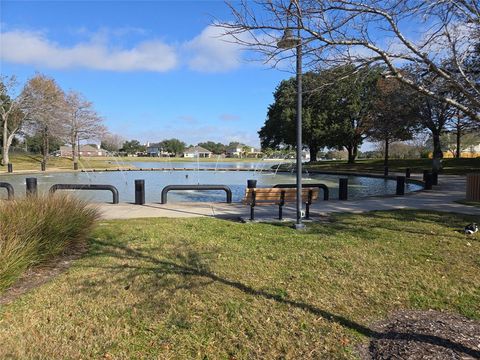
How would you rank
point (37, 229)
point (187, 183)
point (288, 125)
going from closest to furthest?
1. point (37, 229)
2. point (187, 183)
3. point (288, 125)

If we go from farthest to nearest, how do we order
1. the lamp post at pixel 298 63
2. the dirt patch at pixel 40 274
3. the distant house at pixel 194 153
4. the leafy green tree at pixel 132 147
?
the distant house at pixel 194 153
the leafy green tree at pixel 132 147
the lamp post at pixel 298 63
the dirt patch at pixel 40 274

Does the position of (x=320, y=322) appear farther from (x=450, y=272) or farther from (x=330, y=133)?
(x=330, y=133)

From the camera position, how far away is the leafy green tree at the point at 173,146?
131 m

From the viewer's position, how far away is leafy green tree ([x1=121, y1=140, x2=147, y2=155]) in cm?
12740

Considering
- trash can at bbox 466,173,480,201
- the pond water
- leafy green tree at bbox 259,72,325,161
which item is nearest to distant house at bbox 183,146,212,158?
leafy green tree at bbox 259,72,325,161

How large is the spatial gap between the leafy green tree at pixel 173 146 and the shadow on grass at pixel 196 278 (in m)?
126

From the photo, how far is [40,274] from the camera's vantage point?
5082 millimetres

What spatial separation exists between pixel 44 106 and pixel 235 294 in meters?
47.3

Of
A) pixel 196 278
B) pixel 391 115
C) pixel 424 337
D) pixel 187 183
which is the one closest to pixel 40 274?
pixel 196 278

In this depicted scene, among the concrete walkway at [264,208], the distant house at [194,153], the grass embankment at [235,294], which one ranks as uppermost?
the distant house at [194,153]

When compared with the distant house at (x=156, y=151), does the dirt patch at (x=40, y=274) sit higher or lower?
lower

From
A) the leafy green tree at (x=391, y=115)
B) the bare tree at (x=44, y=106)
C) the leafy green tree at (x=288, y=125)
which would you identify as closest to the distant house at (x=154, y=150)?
the leafy green tree at (x=288, y=125)

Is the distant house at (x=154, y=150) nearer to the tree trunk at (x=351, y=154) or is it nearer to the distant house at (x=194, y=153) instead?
the distant house at (x=194, y=153)

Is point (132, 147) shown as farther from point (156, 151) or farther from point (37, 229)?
point (37, 229)
